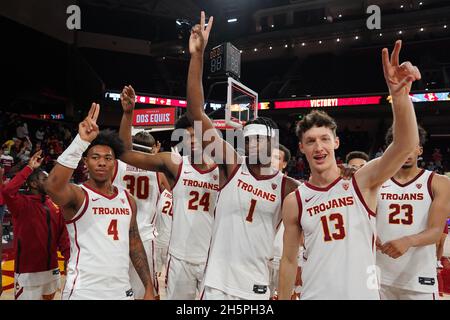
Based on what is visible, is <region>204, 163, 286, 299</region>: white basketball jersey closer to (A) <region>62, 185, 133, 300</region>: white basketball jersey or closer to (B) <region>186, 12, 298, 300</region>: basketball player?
(B) <region>186, 12, 298, 300</region>: basketball player

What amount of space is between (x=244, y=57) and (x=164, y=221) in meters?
20.2

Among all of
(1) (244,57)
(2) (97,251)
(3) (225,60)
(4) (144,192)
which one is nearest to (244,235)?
(2) (97,251)

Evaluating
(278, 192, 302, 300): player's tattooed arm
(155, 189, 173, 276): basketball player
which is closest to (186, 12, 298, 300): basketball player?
(278, 192, 302, 300): player's tattooed arm

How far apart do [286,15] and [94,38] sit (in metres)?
11.1

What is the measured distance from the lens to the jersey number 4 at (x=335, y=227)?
2535 millimetres

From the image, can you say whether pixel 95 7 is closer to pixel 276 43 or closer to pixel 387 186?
pixel 276 43

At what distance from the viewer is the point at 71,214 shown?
9.74ft

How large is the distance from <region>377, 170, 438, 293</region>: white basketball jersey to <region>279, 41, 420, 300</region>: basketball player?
1015 mm

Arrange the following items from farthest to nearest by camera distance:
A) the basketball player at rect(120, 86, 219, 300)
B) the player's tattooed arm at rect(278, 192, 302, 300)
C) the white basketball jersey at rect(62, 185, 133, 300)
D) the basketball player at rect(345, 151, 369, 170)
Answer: the basketball player at rect(345, 151, 369, 170), the basketball player at rect(120, 86, 219, 300), the white basketball jersey at rect(62, 185, 133, 300), the player's tattooed arm at rect(278, 192, 302, 300)

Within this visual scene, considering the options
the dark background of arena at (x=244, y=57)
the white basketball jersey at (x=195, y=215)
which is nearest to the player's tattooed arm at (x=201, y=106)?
the white basketball jersey at (x=195, y=215)

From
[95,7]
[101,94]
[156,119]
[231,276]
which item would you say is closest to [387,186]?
[231,276]

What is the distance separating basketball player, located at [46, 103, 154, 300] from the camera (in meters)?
2.82

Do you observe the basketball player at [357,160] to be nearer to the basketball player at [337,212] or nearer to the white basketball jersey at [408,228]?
the white basketball jersey at [408,228]

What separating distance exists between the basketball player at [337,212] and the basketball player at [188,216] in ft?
3.74
